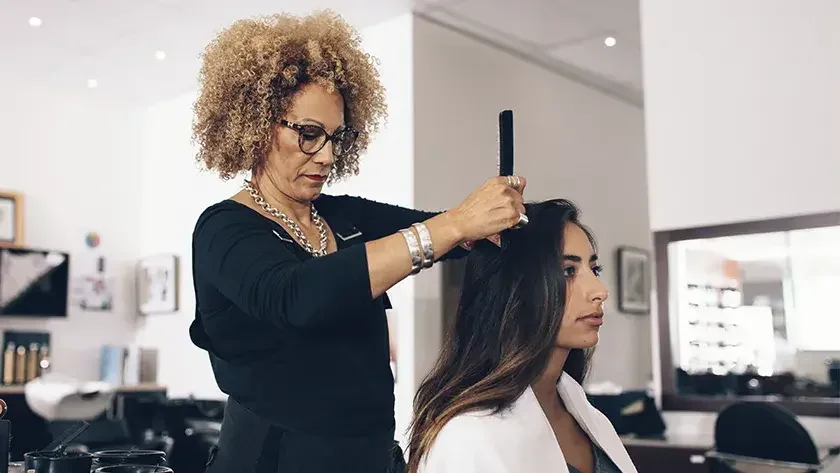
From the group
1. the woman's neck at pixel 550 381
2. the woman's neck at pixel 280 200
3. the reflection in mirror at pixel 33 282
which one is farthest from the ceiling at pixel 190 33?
the woman's neck at pixel 550 381

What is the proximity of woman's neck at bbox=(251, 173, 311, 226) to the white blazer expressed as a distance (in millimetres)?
426

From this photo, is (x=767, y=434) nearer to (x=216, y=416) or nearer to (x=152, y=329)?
(x=216, y=416)

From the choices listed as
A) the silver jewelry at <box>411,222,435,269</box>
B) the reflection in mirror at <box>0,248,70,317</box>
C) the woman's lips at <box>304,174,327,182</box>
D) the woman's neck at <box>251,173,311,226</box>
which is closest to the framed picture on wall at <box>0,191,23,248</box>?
the reflection in mirror at <box>0,248,70,317</box>

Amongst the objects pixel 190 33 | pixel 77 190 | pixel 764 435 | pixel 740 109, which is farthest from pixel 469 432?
pixel 77 190

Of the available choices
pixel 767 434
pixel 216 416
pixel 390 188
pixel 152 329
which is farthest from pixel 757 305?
pixel 152 329

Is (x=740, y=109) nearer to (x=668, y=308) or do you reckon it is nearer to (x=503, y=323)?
(x=668, y=308)

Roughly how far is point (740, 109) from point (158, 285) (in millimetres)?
3754

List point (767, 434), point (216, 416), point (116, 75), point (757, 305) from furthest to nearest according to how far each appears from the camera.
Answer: point (116, 75) < point (216, 416) < point (757, 305) < point (767, 434)

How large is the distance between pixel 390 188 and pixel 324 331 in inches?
115

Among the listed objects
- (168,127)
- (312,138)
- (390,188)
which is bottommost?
(312,138)

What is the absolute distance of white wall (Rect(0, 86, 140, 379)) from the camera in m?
5.16

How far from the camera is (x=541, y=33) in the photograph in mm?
4496

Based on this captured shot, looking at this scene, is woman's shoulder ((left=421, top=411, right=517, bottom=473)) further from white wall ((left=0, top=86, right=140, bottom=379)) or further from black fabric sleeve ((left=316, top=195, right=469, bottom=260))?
white wall ((left=0, top=86, right=140, bottom=379))

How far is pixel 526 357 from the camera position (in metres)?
1.39
